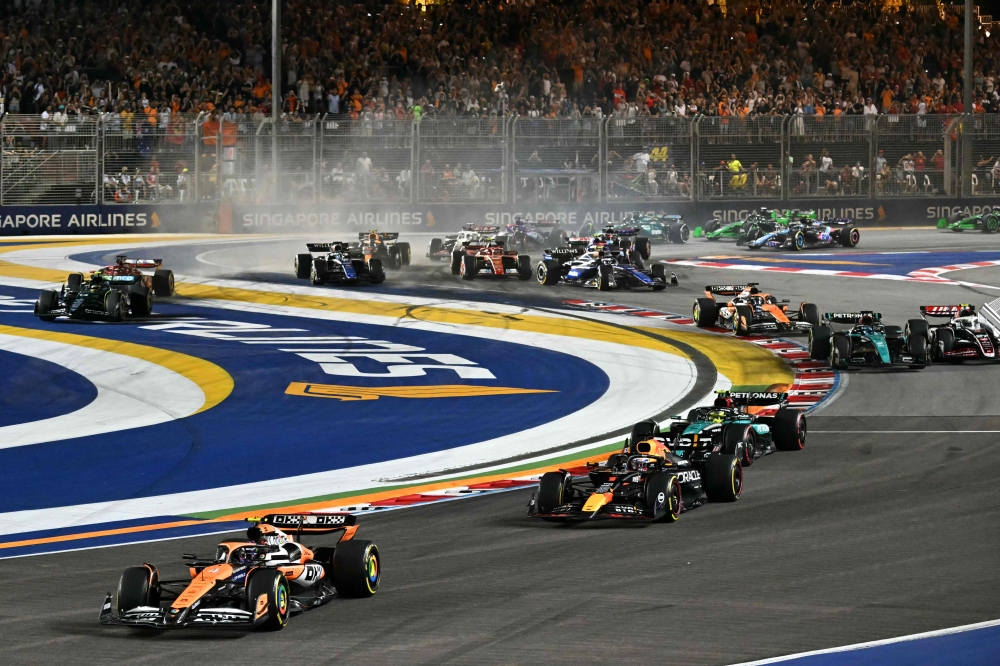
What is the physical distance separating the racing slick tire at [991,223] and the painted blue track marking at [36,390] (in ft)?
98.7

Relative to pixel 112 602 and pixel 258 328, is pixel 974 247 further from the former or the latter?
pixel 112 602

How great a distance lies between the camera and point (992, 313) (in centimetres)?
2442

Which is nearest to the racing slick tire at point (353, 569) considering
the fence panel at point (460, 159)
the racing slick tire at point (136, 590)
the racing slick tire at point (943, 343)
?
the racing slick tire at point (136, 590)

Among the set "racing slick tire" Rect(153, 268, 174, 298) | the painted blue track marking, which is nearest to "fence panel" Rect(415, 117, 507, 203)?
"racing slick tire" Rect(153, 268, 174, 298)

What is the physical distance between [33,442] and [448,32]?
3471 centimetres

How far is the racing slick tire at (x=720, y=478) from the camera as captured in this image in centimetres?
1312

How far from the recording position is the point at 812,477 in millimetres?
14391

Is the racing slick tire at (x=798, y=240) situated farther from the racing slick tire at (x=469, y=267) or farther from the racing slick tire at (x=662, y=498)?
the racing slick tire at (x=662, y=498)

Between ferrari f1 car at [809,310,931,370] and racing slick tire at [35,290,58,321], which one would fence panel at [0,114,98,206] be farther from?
ferrari f1 car at [809,310,931,370]

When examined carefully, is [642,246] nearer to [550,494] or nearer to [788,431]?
[788,431]

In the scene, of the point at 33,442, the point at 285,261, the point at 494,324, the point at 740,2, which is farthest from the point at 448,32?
the point at 33,442

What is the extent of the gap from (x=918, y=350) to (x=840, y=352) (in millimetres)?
1122

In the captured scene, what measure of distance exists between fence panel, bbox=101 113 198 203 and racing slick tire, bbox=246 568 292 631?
3267cm

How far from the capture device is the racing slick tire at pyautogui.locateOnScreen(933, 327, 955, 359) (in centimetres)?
2192
